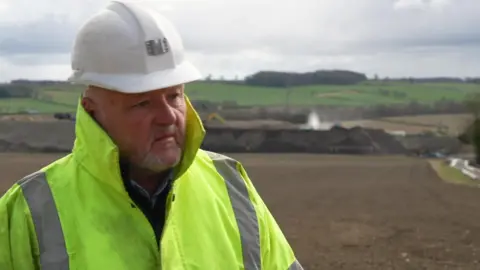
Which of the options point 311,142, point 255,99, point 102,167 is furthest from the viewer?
point 255,99

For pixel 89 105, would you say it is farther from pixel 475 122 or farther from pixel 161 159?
pixel 475 122

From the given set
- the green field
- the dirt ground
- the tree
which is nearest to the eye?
the dirt ground

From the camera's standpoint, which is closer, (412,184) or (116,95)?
(116,95)

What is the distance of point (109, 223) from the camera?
2.19 metres

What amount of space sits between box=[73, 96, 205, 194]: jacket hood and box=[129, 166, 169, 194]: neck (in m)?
0.04

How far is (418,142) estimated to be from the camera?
46594 millimetres

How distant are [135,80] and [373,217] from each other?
13.5 m

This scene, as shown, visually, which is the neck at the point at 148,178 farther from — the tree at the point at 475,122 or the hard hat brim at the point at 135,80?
the tree at the point at 475,122

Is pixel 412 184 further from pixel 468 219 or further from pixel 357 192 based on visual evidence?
pixel 468 219

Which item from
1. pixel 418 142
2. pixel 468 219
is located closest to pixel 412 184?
pixel 468 219

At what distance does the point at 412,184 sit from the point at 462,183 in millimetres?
2046

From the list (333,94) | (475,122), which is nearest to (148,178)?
(475,122)

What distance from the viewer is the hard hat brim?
2.20 metres

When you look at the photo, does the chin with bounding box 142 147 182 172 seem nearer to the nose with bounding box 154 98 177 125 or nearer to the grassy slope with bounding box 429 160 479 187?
the nose with bounding box 154 98 177 125
